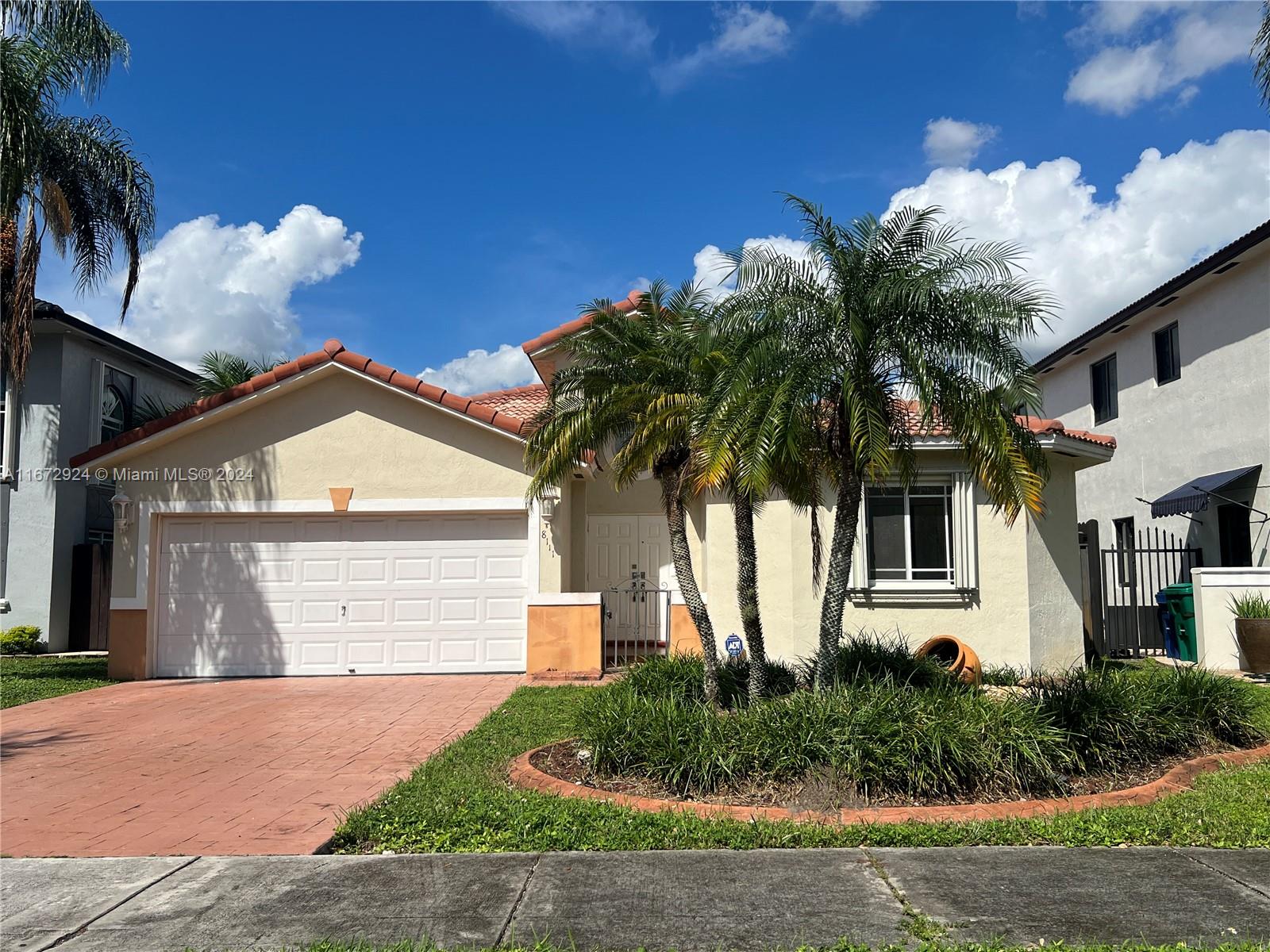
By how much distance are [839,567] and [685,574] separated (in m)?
1.76

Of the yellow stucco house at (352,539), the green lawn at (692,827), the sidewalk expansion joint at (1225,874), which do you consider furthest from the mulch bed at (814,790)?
the yellow stucco house at (352,539)

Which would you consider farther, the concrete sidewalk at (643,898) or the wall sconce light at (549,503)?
the wall sconce light at (549,503)

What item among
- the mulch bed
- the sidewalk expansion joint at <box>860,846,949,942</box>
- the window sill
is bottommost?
the sidewalk expansion joint at <box>860,846,949,942</box>

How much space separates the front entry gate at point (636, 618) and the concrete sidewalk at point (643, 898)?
9.35 meters

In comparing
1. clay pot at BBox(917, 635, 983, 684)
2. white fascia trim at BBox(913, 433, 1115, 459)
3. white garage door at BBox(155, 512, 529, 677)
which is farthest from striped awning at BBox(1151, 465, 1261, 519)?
white garage door at BBox(155, 512, 529, 677)

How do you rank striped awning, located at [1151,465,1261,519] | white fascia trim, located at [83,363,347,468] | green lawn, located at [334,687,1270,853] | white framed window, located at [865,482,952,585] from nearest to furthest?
green lawn, located at [334,687,1270,853] → white framed window, located at [865,482,952,585] → white fascia trim, located at [83,363,347,468] → striped awning, located at [1151,465,1261,519]

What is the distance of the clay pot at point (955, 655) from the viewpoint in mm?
11609

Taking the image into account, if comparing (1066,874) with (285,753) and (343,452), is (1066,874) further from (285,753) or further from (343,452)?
(343,452)

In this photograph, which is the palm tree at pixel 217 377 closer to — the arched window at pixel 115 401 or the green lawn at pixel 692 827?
the arched window at pixel 115 401

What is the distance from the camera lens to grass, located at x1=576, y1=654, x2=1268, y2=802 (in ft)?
22.4

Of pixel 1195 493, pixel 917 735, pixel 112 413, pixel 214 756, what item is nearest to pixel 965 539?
pixel 1195 493

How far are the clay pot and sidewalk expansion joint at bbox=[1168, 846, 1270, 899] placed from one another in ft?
17.4

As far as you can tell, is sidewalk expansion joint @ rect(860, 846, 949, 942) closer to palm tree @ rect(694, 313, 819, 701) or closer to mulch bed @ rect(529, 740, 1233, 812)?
mulch bed @ rect(529, 740, 1233, 812)

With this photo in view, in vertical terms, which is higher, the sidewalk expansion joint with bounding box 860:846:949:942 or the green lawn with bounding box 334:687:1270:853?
the green lawn with bounding box 334:687:1270:853
